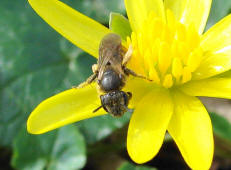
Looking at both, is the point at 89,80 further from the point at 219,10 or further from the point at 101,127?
the point at 219,10

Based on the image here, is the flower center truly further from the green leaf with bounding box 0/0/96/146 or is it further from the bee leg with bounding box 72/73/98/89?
the green leaf with bounding box 0/0/96/146

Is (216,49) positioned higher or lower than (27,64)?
higher

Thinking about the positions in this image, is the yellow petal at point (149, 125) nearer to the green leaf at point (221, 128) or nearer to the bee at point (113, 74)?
the bee at point (113, 74)

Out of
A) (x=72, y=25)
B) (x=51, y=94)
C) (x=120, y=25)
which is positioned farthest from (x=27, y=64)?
(x=120, y=25)

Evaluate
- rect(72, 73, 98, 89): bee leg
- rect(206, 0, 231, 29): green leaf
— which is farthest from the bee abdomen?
rect(206, 0, 231, 29): green leaf

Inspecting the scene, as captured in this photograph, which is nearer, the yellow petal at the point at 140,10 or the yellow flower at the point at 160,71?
the yellow flower at the point at 160,71

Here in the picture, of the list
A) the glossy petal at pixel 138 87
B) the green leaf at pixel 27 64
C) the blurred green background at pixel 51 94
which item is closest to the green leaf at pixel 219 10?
the blurred green background at pixel 51 94

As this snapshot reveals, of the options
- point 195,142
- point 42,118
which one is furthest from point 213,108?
point 42,118
